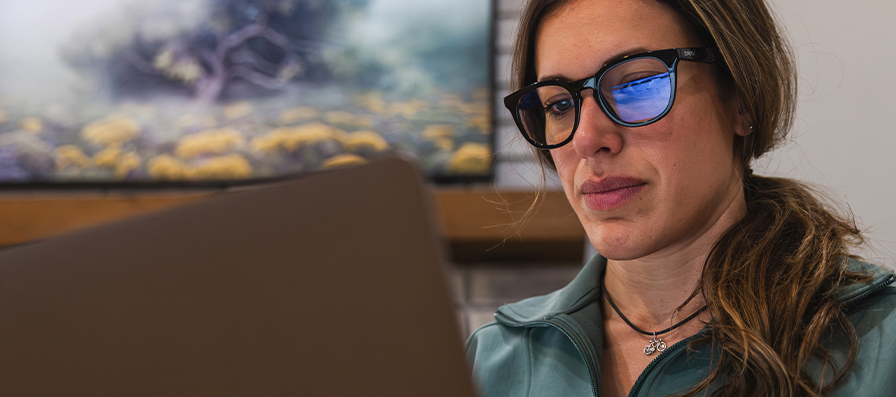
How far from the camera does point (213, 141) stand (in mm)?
2416

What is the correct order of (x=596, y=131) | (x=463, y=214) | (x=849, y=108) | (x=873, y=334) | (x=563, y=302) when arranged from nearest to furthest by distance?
(x=873, y=334)
(x=596, y=131)
(x=563, y=302)
(x=849, y=108)
(x=463, y=214)

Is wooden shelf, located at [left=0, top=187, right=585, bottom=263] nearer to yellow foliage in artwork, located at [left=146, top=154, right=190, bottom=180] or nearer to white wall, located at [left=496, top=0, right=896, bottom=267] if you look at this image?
yellow foliage in artwork, located at [left=146, top=154, right=190, bottom=180]

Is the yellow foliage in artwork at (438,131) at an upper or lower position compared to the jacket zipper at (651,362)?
upper

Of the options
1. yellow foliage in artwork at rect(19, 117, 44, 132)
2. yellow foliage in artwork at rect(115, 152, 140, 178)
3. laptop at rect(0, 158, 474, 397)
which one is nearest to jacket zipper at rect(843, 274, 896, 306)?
laptop at rect(0, 158, 474, 397)

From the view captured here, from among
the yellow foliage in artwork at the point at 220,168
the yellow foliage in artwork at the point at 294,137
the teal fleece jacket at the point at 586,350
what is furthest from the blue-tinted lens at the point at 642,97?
the yellow foliage in artwork at the point at 220,168

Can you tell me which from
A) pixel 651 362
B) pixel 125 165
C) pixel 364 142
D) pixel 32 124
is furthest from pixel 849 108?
pixel 32 124

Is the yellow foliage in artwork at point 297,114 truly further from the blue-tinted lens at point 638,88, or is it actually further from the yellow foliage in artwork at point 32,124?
the blue-tinted lens at point 638,88

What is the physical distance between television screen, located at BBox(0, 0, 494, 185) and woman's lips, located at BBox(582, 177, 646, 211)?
155 cm

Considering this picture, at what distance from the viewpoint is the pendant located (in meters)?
0.89

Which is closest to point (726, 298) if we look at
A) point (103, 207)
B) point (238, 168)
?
point (238, 168)

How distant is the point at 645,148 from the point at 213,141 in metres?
1.97

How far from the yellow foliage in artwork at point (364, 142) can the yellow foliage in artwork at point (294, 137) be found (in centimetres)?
4

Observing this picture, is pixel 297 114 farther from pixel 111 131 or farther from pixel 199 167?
pixel 111 131

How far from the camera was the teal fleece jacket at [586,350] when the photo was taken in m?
0.73
